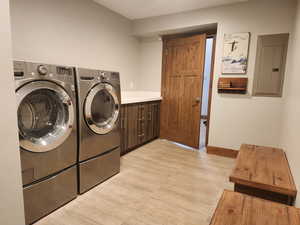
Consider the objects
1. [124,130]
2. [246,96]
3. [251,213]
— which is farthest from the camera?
[124,130]

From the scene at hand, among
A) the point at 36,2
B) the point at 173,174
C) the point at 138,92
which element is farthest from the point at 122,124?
the point at 36,2

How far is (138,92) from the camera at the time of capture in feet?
13.6

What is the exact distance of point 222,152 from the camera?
3.14 m

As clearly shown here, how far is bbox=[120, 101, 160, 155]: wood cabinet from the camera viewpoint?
300cm

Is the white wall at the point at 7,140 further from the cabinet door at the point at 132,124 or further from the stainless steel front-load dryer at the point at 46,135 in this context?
the cabinet door at the point at 132,124

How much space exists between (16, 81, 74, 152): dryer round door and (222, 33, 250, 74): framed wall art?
7.92 ft

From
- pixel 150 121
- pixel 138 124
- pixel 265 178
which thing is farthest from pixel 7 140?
pixel 150 121

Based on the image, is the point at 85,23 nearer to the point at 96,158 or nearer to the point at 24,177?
the point at 96,158

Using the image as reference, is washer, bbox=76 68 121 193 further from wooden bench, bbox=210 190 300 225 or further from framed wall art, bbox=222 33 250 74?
framed wall art, bbox=222 33 250 74

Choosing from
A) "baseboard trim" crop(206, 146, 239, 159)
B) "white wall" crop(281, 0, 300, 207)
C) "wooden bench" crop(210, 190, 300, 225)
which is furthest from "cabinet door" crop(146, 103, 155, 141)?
"wooden bench" crop(210, 190, 300, 225)

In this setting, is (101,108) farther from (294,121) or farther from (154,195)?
(294,121)

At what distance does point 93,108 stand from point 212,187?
168 centimetres

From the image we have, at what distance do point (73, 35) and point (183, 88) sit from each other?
6.77 feet

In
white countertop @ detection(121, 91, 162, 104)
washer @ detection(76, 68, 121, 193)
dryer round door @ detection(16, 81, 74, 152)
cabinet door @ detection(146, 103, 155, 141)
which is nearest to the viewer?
dryer round door @ detection(16, 81, 74, 152)
